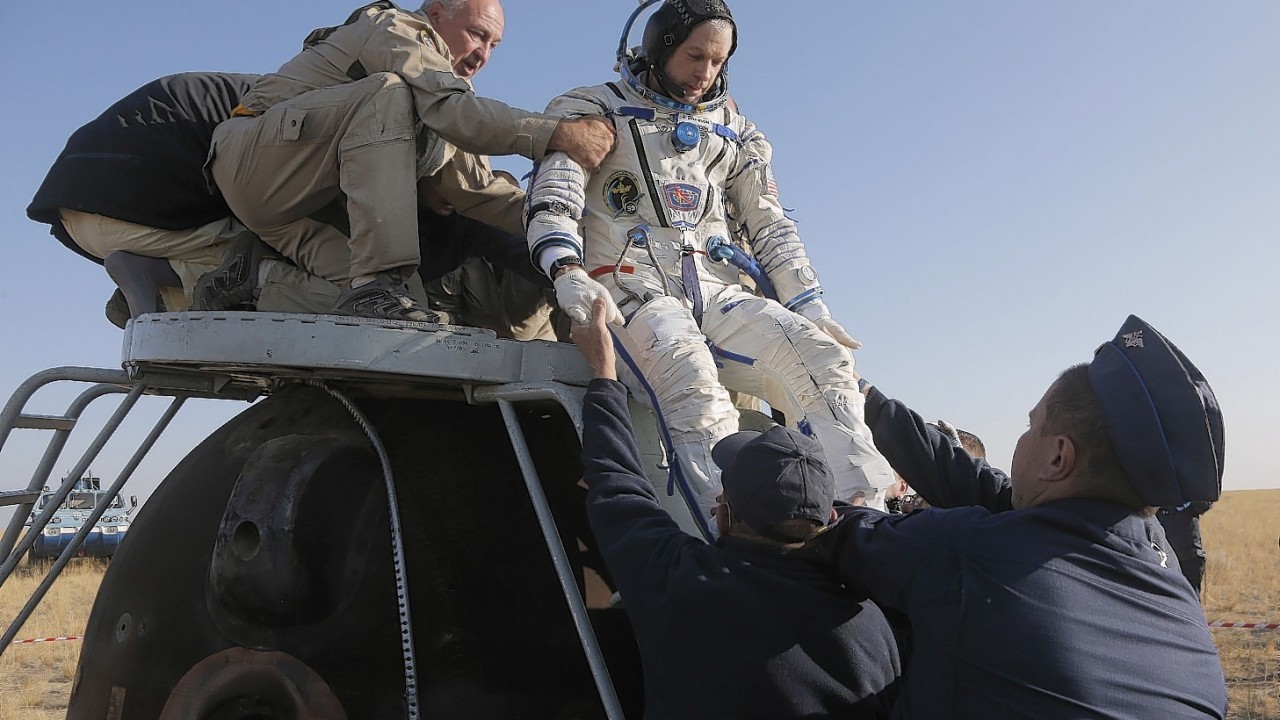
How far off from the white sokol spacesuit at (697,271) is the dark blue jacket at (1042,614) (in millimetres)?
873

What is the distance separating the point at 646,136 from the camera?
12.5ft

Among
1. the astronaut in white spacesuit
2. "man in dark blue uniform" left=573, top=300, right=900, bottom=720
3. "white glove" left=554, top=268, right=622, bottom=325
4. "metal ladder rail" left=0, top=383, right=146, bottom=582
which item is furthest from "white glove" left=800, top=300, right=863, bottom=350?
"metal ladder rail" left=0, top=383, right=146, bottom=582

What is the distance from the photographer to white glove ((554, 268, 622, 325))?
10.2 feet

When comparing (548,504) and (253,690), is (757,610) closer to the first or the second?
(548,504)

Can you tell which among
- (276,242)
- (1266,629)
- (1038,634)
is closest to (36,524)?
(276,242)

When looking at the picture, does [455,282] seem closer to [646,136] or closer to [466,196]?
[466,196]

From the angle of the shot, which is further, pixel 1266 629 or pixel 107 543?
pixel 107 543

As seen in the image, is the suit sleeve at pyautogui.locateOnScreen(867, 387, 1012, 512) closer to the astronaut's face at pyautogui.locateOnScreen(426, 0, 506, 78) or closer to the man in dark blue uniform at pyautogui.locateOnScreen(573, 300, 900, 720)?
the man in dark blue uniform at pyautogui.locateOnScreen(573, 300, 900, 720)

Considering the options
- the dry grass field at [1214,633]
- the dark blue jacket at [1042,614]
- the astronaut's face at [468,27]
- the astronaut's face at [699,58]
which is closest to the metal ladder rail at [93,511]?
the astronaut's face at [468,27]

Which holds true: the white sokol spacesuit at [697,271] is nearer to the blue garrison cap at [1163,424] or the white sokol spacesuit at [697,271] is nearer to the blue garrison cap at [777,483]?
the blue garrison cap at [777,483]

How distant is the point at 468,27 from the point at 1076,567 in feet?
11.2

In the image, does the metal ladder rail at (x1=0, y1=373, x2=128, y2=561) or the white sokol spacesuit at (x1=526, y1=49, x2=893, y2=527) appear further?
the metal ladder rail at (x1=0, y1=373, x2=128, y2=561)

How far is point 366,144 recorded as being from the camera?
3.47m

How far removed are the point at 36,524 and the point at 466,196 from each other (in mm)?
2066
